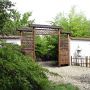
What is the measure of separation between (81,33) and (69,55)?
13.3 m

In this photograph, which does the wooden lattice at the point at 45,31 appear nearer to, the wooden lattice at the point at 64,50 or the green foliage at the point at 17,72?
the wooden lattice at the point at 64,50

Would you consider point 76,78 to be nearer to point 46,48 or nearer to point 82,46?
point 82,46

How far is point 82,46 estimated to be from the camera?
28.3 meters

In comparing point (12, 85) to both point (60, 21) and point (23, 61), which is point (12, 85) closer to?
point (23, 61)

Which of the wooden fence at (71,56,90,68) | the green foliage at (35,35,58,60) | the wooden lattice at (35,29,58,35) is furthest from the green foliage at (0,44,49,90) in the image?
the green foliage at (35,35,58,60)

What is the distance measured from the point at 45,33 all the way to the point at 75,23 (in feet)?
50.6

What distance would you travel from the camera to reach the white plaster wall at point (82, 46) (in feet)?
91.2

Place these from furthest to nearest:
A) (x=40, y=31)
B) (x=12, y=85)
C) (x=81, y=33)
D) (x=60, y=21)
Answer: (x=60, y=21) → (x=81, y=33) → (x=40, y=31) → (x=12, y=85)

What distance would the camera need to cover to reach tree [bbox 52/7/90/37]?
40281 mm

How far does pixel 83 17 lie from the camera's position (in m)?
43.1

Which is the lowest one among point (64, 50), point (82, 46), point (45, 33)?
point (64, 50)

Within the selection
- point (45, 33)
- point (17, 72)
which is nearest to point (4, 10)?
point (17, 72)

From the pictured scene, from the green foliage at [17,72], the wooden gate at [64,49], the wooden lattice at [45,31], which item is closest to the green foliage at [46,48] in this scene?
the wooden gate at [64,49]

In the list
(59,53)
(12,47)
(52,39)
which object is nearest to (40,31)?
(59,53)
